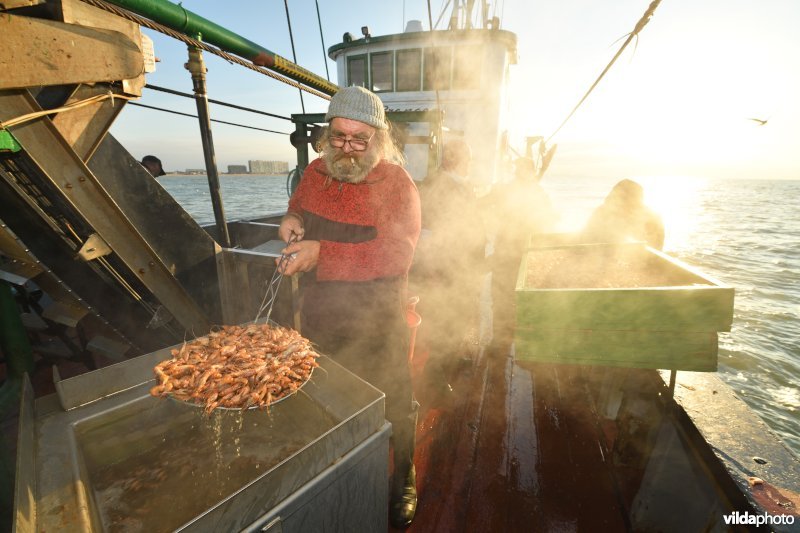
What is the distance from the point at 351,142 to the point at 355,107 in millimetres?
269

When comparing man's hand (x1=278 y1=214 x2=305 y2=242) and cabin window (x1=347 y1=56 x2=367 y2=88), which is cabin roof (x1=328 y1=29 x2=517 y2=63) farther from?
man's hand (x1=278 y1=214 x2=305 y2=242)

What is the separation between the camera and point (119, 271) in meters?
2.72

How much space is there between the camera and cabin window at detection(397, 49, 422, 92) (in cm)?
1287

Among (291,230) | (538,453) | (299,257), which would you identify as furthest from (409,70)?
(538,453)

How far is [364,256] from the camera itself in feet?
8.79

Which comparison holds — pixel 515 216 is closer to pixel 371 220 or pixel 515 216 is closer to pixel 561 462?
pixel 561 462

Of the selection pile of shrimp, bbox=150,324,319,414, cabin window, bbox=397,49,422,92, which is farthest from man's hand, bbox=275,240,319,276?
cabin window, bbox=397,49,422,92

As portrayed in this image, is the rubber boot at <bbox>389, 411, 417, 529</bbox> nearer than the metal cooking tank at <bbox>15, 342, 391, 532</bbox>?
No

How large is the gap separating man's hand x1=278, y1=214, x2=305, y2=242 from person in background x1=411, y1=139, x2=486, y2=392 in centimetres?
296

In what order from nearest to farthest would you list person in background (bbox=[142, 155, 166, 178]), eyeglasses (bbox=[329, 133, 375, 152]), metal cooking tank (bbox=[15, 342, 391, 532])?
1. metal cooking tank (bbox=[15, 342, 391, 532])
2. eyeglasses (bbox=[329, 133, 375, 152])
3. person in background (bbox=[142, 155, 166, 178])

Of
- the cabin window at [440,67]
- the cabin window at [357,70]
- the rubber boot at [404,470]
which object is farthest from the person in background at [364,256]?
the cabin window at [357,70]

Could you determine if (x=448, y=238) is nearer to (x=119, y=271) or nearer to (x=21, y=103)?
(x=119, y=271)

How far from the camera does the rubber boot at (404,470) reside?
9.12 feet

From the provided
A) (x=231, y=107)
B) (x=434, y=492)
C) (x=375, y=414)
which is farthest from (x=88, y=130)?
(x=434, y=492)
